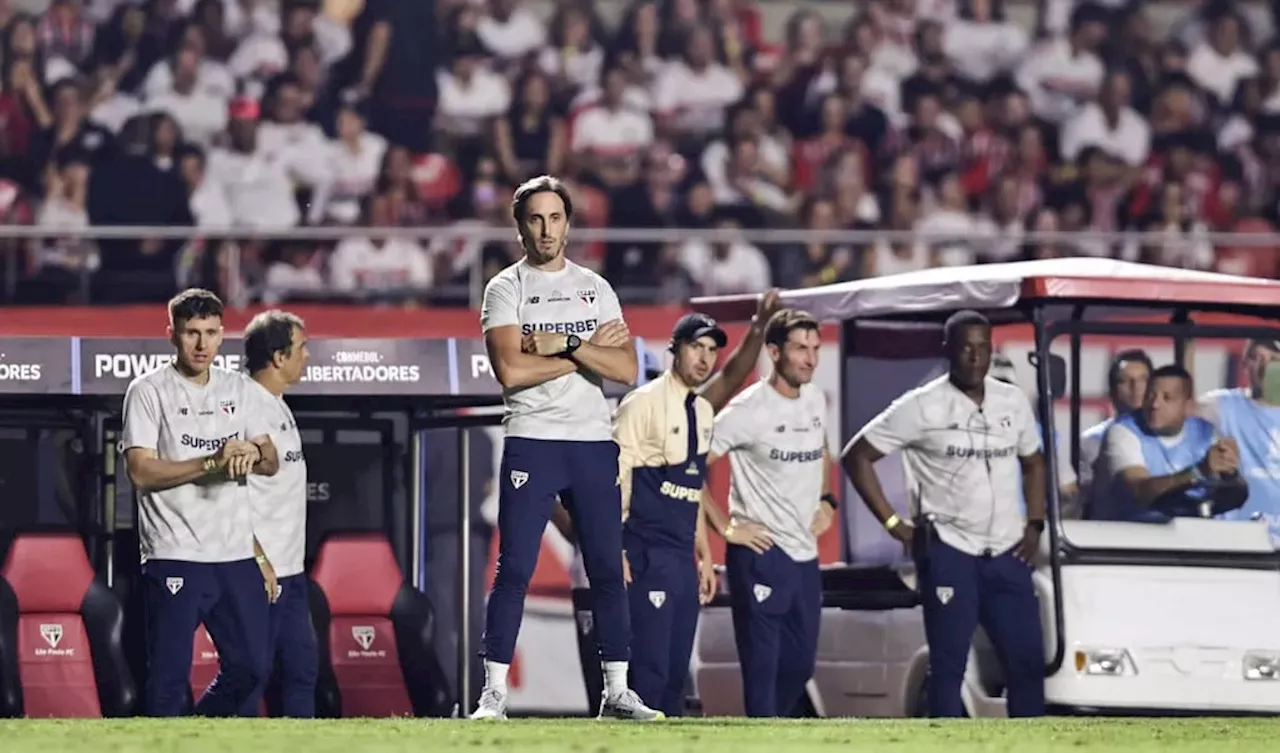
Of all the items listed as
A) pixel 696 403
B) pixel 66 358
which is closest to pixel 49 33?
pixel 66 358

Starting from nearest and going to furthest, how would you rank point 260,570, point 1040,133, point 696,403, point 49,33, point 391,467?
1. point 260,570
2. point 696,403
3. point 391,467
4. point 49,33
5. point 1040,133

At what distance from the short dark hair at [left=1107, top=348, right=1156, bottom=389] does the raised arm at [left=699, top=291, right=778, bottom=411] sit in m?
1.69

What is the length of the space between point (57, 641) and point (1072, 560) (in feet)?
15.8

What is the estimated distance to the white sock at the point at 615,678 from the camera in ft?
32.6

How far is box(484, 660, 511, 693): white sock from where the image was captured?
9.82 meters

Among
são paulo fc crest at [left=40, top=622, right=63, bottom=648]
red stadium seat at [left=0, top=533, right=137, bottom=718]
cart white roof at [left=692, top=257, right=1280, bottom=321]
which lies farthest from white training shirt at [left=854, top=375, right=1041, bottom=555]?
são paulo fc crest at [left=40, top=622, right=63, bottom=648]

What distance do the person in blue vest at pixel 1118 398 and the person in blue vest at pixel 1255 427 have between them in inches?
13.2

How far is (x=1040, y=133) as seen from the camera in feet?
70.5

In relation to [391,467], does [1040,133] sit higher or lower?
higher

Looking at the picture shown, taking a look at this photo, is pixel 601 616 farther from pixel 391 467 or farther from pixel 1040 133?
pixel 1040 133

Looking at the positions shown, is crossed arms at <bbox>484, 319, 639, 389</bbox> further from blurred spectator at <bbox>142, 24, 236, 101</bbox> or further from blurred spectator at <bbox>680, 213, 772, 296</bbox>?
Answer: blurred spectator at <bbox>142, 24, 236, 101</bbox>

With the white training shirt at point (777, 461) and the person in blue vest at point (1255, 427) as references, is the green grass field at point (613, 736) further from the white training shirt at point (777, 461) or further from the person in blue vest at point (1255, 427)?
the person in blue vest at point (1255, 427)

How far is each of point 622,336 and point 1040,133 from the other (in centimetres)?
1221

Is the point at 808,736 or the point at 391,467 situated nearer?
the point at 808,736
